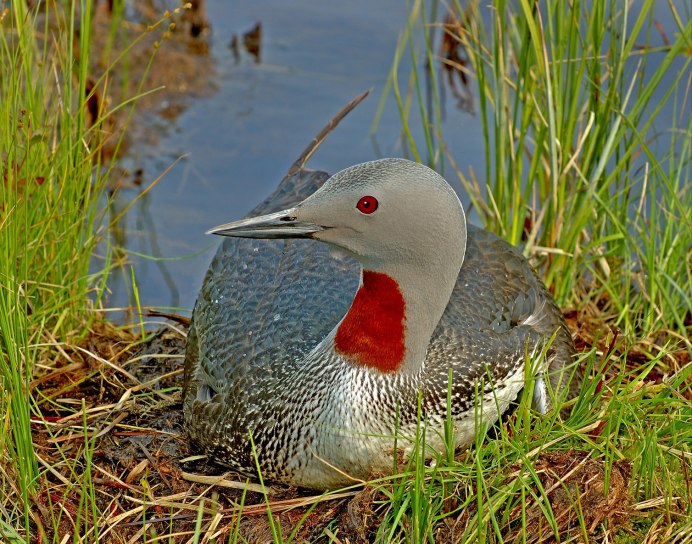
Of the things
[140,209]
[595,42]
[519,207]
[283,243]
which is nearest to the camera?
[283,243]

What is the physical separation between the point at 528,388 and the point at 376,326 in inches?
21.0

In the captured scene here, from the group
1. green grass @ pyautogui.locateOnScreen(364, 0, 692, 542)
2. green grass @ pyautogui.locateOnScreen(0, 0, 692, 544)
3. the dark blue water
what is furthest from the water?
green grass @ pyautogui.locateOnScreen(364, 0, 692, 542)

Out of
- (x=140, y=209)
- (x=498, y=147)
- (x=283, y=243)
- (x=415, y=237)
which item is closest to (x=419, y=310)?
(x=415, y=237)

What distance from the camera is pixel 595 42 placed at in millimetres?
4918

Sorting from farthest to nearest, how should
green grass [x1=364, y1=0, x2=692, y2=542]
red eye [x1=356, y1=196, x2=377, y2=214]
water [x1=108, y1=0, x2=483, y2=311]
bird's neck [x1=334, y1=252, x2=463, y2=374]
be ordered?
water [x1=108, y1=0, x2=483, y2=311]
green grass [x1=364, y1=0, x2=692, y2=542]
bird's neck [x1=334, y1=252, x2=463, y2=374]
red eye [x1=356, y1=196, x2=377, y2=214]

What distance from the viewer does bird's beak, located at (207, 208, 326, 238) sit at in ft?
11.8

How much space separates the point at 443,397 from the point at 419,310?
0.33 m

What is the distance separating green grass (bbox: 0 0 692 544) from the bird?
0.14 metres

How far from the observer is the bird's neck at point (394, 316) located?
12.1 ft

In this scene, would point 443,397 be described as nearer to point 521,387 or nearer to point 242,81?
point 521,387

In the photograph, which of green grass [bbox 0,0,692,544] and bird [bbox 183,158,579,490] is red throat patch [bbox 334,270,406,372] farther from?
green grass [bbox 0,0,692,544]

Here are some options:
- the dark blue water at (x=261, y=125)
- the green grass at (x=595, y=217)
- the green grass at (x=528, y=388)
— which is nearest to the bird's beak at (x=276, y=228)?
the green grass at (x=528, y=388)

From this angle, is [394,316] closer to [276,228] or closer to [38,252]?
[276,228]

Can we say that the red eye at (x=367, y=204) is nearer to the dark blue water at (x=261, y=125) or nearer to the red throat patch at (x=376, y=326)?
the red throat patch at (x=376, y=326)
